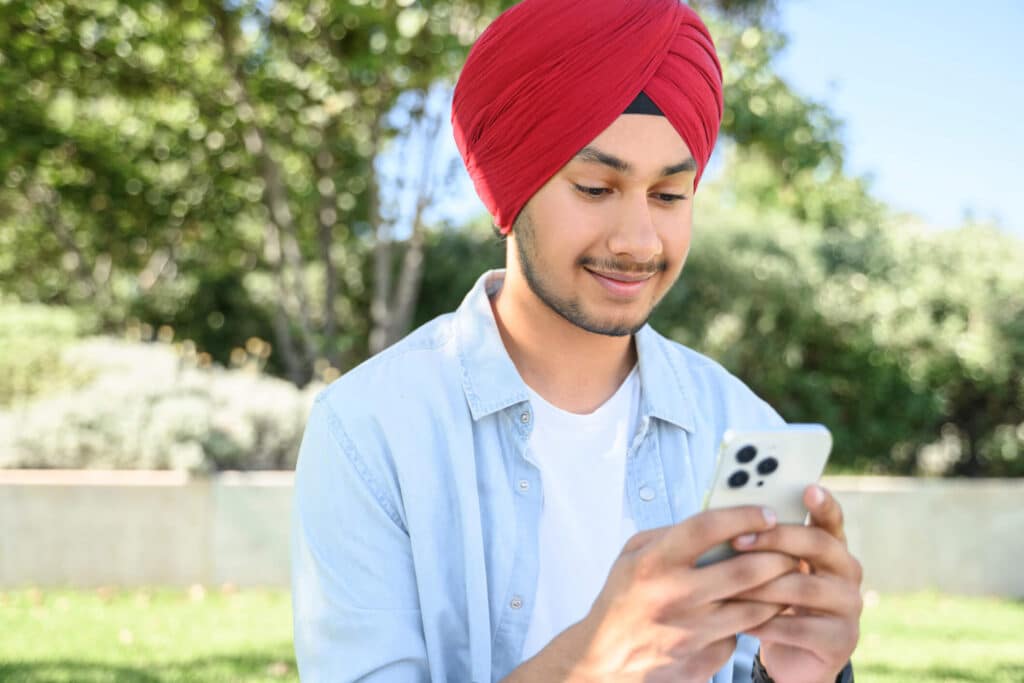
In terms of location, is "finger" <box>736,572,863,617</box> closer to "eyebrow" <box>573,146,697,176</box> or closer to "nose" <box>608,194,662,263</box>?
"nose" <box>608,194,662,263</box>

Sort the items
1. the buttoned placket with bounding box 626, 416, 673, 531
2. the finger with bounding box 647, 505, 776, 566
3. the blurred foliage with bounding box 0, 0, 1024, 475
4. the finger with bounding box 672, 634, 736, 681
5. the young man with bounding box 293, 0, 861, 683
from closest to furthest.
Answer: the finger with bounding box 647, 505, 776, 566 < the finger with bounding box 672, 634, 736, 681 < the young man with bounding box 293, 0, 861, 683 < the buttoned placket with bounding box 626, 416, 673, 531 < the blurred foliage with bounding box 0, 0, 1024, 475

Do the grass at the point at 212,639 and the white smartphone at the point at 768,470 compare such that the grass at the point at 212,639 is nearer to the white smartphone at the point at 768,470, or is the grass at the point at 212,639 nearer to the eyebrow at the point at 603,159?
the eyebrow at the point at 603,159

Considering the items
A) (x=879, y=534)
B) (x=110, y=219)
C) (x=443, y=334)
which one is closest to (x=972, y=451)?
(x=879, y=534)

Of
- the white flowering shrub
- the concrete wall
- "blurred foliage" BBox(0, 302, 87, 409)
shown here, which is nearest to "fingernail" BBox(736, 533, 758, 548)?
the concrete wall

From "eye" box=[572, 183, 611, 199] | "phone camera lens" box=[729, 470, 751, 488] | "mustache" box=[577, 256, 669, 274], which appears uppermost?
"eye" box=[572, 183, 611, 199]

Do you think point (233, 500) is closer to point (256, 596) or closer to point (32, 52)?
point (256, 596)

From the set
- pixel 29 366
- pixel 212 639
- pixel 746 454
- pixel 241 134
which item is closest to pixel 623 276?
pixel 746 454

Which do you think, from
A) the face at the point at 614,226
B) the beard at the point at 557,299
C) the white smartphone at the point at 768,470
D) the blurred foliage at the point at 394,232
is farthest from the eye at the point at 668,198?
the blurred foliage at the point at 394,232

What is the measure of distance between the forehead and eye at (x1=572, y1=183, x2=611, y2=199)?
7 cm

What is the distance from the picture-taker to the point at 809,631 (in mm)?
1435

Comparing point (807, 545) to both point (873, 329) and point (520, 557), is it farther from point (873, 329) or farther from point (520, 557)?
point (873, 329)

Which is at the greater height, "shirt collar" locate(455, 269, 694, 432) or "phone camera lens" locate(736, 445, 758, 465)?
"shirt collar" locate(455, 269, 694, 432)

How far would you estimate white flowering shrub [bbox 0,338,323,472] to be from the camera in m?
6.78

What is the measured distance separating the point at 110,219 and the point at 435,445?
14010mm
